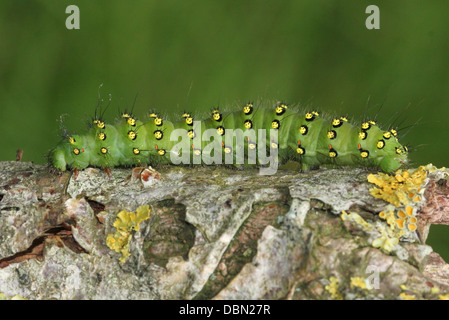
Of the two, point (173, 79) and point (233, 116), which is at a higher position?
point (173, 79)

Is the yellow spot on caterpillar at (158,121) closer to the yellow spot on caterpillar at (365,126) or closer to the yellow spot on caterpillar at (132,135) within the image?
the yellow spot on caterpillar at (132,135)

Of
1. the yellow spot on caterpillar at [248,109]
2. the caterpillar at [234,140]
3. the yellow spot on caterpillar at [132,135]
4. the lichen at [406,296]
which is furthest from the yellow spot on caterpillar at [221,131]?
the lichen at [406,296]

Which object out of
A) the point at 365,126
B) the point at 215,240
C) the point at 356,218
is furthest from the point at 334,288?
the point at 365,126

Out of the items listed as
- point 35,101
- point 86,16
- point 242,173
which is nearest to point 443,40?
point 242,173

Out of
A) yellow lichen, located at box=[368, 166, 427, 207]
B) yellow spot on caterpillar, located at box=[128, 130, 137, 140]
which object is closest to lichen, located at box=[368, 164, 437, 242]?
yellow lichen, located at box=[368, 166, 427, 207]

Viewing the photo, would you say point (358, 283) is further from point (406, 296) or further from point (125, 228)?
point (125, 228)

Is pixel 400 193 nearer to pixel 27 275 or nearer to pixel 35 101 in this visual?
pixel 27 275
